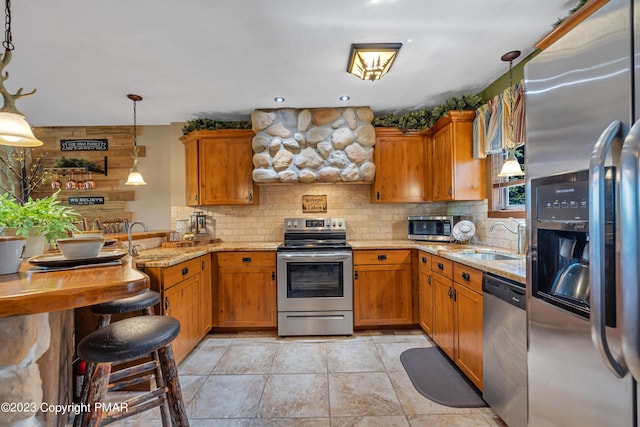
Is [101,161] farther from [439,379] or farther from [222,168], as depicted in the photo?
[439,379]

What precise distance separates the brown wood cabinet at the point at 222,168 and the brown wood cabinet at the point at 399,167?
153 centimetres

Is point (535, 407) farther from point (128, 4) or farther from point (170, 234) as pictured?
point (170, 234)

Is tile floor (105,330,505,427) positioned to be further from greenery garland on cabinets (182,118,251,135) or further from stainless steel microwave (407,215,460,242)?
greenery garland on cabinets (182,118,251,135)

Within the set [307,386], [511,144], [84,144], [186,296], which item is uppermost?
[84,144]

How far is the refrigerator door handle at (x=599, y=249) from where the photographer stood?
2.48 feet

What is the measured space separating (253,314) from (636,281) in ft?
9.66

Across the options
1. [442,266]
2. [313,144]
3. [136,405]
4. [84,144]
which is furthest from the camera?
[84,144]

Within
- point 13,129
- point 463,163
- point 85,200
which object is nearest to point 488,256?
point 463,163

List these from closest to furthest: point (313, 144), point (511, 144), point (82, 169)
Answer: point (511, 144) → point (313, 144) → point (82, 169)

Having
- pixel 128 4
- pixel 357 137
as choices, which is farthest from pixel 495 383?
pixel 128 4

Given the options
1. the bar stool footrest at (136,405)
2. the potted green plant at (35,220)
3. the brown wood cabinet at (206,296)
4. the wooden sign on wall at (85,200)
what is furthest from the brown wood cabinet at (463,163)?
the wooden sign on wall at (85,200)

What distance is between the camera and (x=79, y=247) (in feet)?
4.09

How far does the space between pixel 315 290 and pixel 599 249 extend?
8.25 ft

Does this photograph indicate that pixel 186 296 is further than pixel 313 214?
No
